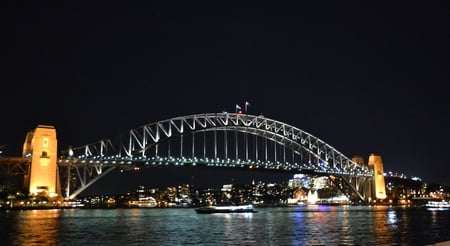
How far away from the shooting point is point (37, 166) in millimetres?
74250

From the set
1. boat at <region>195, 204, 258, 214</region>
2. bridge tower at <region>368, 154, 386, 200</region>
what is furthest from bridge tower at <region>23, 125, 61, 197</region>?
bridge tower at <region>368, 154, 386, 200</region>

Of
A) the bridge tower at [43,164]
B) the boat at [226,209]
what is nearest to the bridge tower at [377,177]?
the boat at [226,209]

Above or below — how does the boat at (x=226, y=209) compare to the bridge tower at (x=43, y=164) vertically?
below

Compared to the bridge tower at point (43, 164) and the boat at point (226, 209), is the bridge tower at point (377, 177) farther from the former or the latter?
the bridge tower at point (43, 164)

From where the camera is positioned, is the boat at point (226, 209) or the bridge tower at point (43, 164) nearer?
the bridge tower at point (43, 164)

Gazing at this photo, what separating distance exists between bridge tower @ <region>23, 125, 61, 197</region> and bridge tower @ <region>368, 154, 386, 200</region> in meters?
74.4

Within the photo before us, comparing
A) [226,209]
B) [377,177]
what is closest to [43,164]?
[226,209]

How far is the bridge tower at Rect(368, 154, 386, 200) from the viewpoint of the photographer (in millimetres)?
125000

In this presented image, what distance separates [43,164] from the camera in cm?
7494

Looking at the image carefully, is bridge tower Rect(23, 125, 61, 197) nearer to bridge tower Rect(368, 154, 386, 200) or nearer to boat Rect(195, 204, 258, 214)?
boat Rect(195, 204, 258, 214)

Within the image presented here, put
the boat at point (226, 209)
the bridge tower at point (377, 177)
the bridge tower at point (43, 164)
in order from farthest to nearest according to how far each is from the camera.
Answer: the bridge tower at point (377, 177)
the boat at point (226, 209)
the bridge tower at point (43, 164)

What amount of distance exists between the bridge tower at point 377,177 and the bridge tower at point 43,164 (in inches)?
2927

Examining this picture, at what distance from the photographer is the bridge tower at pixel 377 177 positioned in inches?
4921

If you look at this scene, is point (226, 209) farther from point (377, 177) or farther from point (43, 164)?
point (377, 177)
